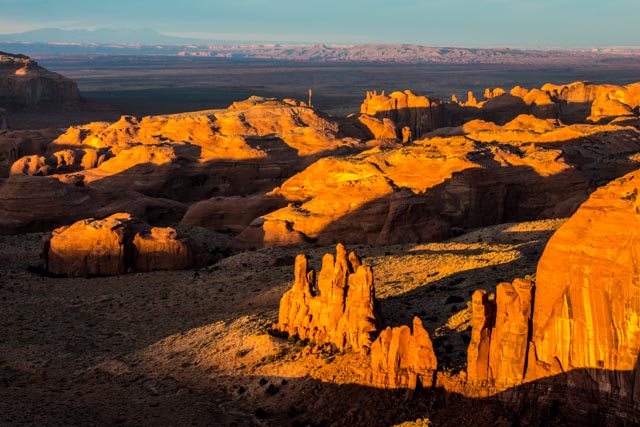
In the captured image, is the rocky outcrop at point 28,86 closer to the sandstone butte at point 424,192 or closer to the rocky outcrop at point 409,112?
the rocky outcrop at point 409,112

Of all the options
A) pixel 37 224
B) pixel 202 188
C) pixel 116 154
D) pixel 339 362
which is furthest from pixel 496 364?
pixel 116 154

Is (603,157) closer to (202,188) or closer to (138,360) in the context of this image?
(202,188)

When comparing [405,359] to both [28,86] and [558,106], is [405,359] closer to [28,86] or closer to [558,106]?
[558,106]

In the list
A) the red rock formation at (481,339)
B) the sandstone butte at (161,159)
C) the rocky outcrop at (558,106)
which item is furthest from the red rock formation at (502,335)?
the rocky outcrop at (558,106)

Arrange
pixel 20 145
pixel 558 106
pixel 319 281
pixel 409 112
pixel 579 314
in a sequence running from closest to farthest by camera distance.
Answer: pixel 579 314 < pixel 319 281 < pixel 20 145 < pixel 409 112 < pixel 558 106

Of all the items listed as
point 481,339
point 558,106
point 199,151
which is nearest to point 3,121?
point 199,151

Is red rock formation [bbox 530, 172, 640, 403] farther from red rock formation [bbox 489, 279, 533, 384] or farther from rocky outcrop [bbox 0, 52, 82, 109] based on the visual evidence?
rocky outcrop [bbox 0, 52, 82, 109]

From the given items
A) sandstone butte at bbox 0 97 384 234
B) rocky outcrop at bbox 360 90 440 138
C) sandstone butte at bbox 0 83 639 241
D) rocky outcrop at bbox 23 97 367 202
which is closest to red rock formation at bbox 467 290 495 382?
sandstone butte at bbox 0 83 639 241
